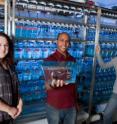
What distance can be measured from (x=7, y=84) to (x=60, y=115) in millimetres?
760

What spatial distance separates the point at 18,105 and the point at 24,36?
1144 mm

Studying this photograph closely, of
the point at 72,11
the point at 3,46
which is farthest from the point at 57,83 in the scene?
the point at 72,11

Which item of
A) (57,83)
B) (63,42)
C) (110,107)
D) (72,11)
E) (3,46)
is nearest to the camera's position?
(3,46)

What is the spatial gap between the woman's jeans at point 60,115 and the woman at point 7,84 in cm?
48

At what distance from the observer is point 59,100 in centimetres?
257

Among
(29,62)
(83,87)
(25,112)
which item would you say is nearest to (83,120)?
(83,87)

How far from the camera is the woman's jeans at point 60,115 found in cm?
258

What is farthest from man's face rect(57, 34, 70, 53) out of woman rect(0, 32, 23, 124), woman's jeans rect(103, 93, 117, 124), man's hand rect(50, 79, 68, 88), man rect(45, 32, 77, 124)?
woman's jeans rect(103, 93, 117, 124)

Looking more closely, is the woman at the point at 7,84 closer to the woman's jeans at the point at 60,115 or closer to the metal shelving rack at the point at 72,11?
Answer: the woman's jeans at the point at 60,115

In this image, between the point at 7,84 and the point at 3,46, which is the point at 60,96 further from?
the point at 3,46

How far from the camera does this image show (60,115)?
8.56ft

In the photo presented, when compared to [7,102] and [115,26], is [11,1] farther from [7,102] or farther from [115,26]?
[115,26]

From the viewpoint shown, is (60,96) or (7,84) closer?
(7,84)

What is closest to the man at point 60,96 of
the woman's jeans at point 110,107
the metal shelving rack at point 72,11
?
the metal shelving rack at point 72,11
